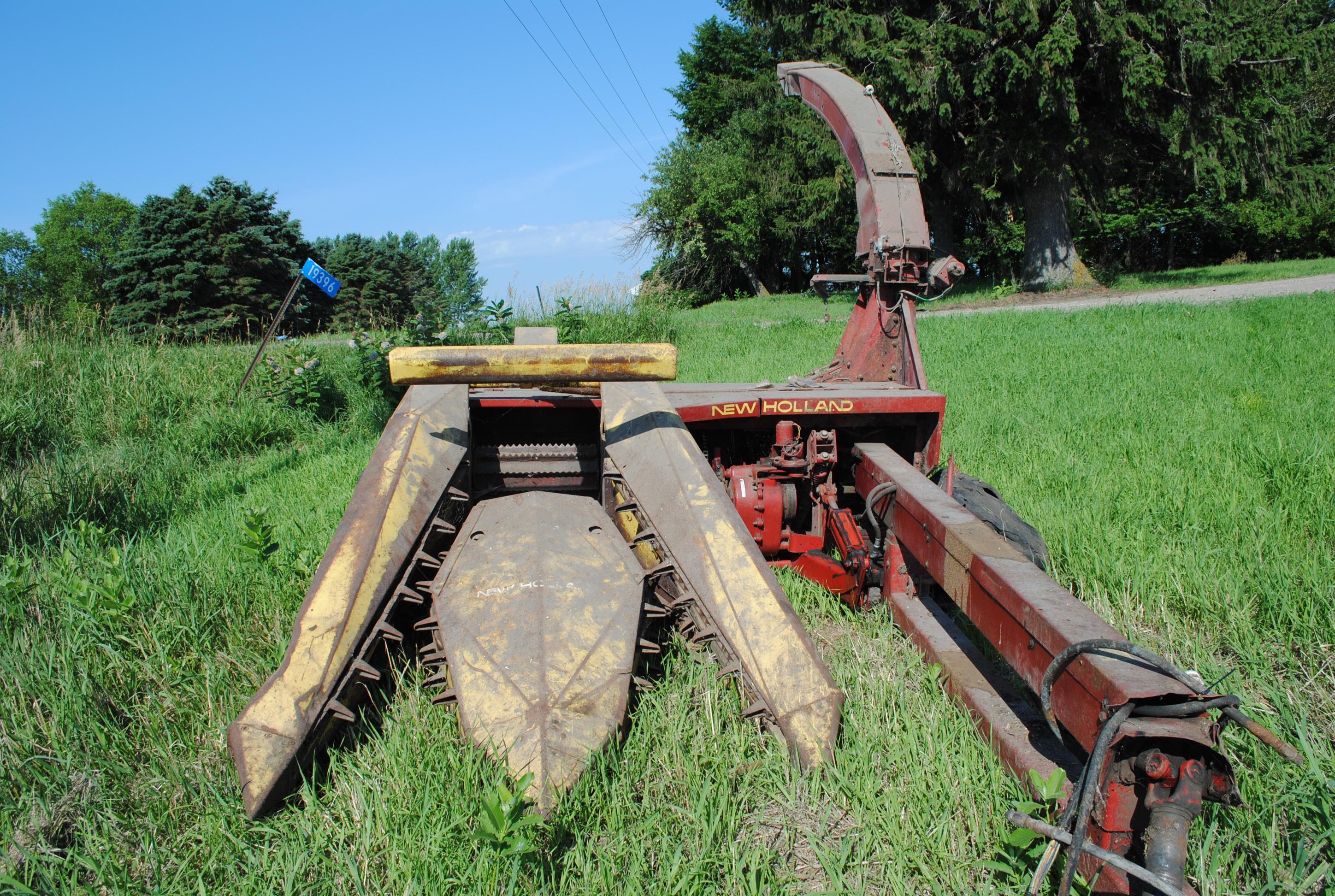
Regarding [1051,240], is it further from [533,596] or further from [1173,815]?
[1173,815]

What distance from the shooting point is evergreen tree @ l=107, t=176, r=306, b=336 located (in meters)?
25.2

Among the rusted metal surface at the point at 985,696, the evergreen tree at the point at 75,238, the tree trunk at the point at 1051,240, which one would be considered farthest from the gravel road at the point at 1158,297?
the evergreen tree at the point at 75,238

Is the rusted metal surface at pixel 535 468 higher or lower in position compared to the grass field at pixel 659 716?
higher

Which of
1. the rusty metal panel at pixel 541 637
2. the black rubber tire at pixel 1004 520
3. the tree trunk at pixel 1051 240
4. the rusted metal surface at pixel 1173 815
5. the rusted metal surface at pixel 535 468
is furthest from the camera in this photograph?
the tree trunk at pixel 1051 240

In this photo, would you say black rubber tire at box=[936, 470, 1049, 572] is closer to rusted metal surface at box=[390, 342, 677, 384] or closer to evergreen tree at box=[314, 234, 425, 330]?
rusted metal surface at box=[390, 342, 677, 384]

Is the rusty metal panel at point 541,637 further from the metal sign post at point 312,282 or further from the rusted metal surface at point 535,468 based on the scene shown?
the metal sign post at point 312,282

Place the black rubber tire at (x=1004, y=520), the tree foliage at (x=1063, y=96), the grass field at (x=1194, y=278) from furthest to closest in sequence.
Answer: the grass field at (x=1194, y=278)
the tree foliage at (x=1063, y=96)
the black rubber tire at (x=1004, y=520)

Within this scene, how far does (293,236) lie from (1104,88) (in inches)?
1083

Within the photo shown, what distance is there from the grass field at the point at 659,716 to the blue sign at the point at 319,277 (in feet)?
7.44

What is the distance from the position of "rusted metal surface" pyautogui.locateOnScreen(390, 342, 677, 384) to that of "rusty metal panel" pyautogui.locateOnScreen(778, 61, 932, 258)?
228 cm

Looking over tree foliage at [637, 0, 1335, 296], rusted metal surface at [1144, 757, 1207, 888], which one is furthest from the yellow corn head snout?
tree foliage at [637, 0, 1335, 296]

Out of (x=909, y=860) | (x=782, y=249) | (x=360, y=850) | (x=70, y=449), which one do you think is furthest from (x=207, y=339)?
(x=782, y=249)

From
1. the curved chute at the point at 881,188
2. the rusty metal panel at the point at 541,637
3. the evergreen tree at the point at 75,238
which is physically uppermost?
the evergreen tree at the point at 75,238

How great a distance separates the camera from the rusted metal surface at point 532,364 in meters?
2.39
